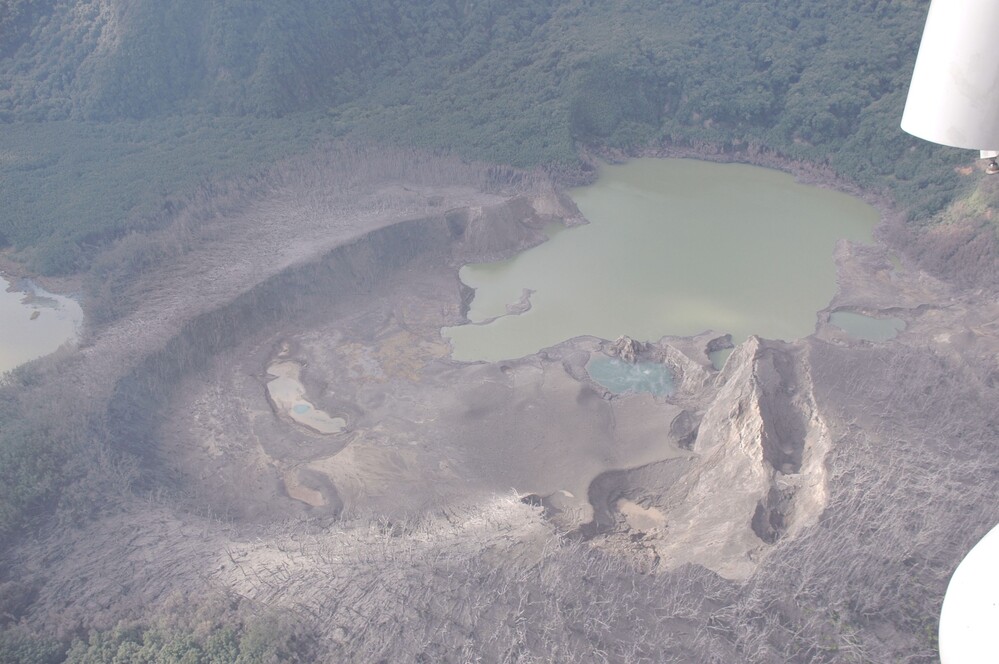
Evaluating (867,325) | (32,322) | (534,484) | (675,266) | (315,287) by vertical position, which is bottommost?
(867,325)

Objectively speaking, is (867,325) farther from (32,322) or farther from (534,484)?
(32,322)

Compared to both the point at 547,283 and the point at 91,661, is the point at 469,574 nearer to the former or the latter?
the point at 91,661

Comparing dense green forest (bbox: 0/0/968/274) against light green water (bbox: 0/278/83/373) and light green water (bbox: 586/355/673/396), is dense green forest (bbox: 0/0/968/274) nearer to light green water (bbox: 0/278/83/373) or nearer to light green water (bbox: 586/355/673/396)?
light green water (bbox: 0/278/83/373)

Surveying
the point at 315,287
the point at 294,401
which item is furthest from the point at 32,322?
the point at 294,401

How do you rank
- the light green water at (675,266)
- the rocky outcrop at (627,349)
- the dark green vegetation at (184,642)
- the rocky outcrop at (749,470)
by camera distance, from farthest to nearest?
the light green water at (675,266)
the rocky outcrop at (627,349)
the rocky outcrop at (749,470)
the dark green vegetation at (184,642)

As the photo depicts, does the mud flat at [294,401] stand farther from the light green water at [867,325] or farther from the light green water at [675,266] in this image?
the light green water at [867,325]

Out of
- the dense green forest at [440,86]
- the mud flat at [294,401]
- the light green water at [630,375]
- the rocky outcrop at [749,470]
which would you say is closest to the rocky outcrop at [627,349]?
the light green water at [630,375]

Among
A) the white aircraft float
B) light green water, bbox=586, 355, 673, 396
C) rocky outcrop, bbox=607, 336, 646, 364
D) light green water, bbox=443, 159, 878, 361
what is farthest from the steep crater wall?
the white aircraft float
